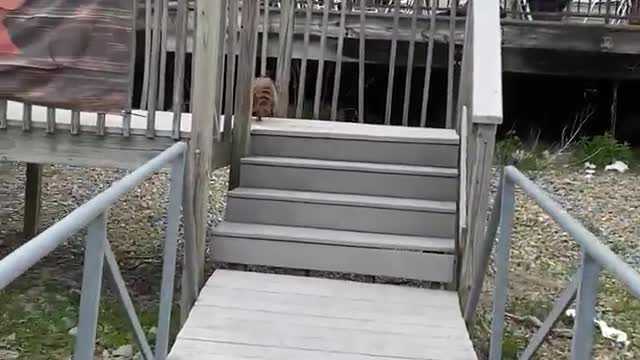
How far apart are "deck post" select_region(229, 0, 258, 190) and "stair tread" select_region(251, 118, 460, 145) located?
0.44ft

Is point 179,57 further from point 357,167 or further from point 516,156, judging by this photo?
point 516,156

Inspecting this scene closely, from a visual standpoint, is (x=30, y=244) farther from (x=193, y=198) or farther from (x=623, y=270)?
(x=193, y=198)

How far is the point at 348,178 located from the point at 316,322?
4.04 feet

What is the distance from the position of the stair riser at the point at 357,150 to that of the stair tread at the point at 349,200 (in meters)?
0.31

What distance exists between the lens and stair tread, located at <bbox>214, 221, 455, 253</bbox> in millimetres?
4566

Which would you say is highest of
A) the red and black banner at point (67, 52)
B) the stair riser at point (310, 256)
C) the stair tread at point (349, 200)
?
the red and black banner at point (67, 52)

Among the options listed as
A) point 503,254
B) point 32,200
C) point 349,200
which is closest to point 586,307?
point 503,254

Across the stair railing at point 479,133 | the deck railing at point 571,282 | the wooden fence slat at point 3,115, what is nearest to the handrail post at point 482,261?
the deck railing at point 571,282

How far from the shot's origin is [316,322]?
12.9 feet

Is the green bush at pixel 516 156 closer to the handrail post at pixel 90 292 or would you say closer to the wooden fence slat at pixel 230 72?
the wooden fence slat at pixel 230 72

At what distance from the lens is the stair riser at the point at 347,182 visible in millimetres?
4953

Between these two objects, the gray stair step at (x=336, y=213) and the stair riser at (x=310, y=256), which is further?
the gray stair step at (x=336, y=213)

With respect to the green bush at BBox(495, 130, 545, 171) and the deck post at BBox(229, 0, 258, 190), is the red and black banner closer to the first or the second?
the deck post at BBox(229, 0, 258, 190)

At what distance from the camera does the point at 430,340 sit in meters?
3.78
